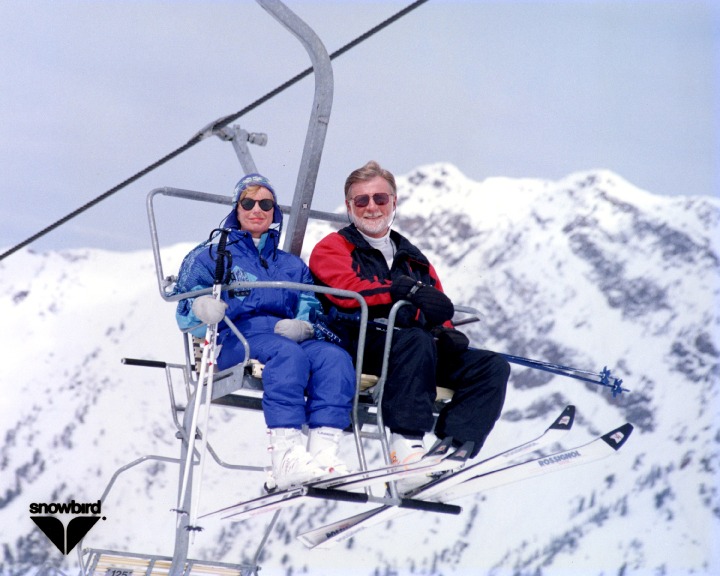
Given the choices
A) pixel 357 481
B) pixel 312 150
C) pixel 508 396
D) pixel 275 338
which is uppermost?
pixel 312 150

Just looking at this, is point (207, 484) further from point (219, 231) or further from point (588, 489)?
point (219, 231)

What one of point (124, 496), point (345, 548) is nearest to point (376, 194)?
point (345, 548)

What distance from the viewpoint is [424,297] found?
3598 mm

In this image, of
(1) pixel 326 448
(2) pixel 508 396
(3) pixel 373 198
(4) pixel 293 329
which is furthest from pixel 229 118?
(2) pixel 508 396

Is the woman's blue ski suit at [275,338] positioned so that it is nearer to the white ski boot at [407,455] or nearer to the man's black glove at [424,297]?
the white ski boot at [407,455]

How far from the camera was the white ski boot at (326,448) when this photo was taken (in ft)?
11.0

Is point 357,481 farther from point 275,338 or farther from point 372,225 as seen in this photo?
point 372,225

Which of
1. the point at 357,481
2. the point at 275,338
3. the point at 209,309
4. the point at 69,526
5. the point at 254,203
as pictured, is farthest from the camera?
the point at 69,526

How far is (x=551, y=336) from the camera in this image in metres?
16.6

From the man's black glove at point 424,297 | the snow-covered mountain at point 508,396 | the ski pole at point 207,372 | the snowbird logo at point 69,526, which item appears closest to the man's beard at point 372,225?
the man's black glove at point 424,297

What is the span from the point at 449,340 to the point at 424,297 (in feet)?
0.68

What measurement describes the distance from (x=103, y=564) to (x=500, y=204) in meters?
14.6

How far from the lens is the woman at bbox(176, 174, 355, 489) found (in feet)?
11.1

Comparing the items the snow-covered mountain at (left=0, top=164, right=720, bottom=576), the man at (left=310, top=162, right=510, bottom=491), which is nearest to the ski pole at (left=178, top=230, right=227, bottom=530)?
the man at (left=310, top=162, right=510, bottom=491)
